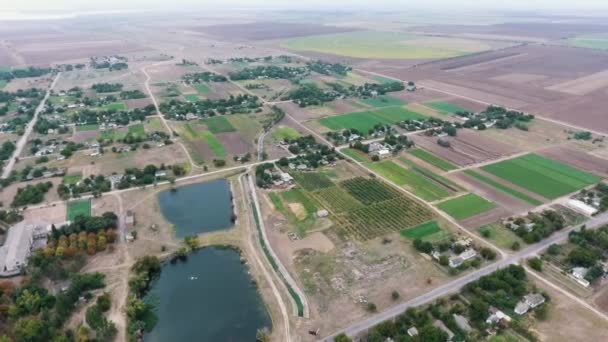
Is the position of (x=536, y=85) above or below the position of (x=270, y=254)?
above

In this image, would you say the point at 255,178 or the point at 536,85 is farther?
the point at 536,85

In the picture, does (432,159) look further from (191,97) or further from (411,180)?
(191,97)

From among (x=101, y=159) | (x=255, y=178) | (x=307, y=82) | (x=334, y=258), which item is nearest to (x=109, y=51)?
(x=307, y=82)

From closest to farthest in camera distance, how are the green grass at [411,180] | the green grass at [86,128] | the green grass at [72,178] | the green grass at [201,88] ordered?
the green grass at [411,180], the green grass at [72,178], the green grass at [86,128], the green grass at [201,88]

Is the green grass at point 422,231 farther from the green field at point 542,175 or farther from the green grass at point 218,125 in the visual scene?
the green grass at point 218,125

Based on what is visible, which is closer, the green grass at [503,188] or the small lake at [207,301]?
the small lake at [207,301]

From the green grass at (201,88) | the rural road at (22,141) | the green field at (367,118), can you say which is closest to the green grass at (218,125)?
the green field at (367,118)

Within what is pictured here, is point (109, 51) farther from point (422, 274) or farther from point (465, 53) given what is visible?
point (422, 274)
